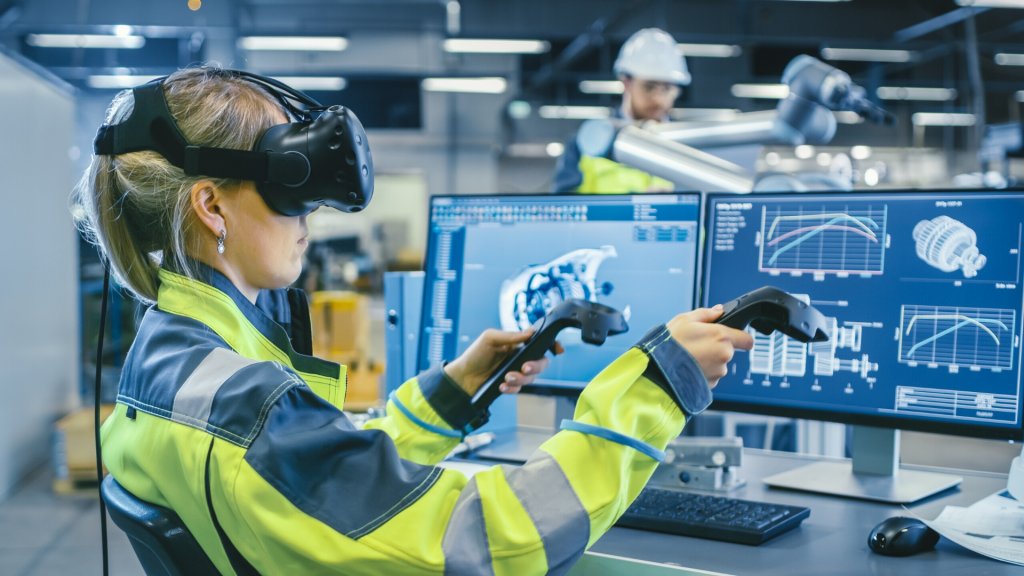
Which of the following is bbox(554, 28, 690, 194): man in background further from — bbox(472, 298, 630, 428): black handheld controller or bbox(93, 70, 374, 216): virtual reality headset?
bbox(93, 70, 374, 216): virtual reality headset

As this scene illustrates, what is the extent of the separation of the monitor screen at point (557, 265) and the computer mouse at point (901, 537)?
1.60 ft

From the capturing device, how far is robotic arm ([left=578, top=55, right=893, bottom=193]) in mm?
1801

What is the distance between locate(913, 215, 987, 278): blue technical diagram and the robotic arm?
44cm

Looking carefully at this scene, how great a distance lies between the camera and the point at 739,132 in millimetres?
1957

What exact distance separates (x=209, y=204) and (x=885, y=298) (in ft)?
3.18

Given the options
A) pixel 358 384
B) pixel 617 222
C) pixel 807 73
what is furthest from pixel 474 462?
pixel 358 384

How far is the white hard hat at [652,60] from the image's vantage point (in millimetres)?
3602

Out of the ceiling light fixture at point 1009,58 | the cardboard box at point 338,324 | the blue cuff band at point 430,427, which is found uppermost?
the ceiling light fixture at point 1009,58

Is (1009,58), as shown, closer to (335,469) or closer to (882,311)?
(882,311)

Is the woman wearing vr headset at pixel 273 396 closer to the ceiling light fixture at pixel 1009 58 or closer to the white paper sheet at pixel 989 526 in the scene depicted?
the white paper sheet at pixel 989 526

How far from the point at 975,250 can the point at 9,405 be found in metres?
4.04


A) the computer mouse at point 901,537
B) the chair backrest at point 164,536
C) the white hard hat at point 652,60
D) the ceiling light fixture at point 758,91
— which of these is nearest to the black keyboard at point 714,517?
the computer mouse at point 901,537

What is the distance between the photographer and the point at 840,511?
1.35 meters

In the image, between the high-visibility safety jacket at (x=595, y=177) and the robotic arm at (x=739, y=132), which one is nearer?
the robotic arm at (x=739, y=132)
